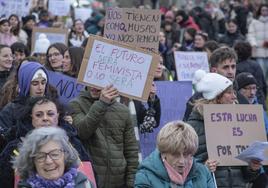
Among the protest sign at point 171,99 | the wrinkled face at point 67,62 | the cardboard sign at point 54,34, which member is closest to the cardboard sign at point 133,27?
the wrinkled face at point 67,62

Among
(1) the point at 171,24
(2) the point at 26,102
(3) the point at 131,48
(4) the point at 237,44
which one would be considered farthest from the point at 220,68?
(1) the point at 171,24

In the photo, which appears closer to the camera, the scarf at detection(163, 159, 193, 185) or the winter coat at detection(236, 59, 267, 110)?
the scarf at detection(163, 159, 193, 185)

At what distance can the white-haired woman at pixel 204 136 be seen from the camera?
679 centimetres

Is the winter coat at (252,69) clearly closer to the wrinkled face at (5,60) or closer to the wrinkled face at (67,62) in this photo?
the wrinkled face at (67,62)

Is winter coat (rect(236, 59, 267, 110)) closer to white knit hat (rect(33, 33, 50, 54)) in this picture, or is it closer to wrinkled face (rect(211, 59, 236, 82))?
white knit hat (rect(33, 33, 50, 54))

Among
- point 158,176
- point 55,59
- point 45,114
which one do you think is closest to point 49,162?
point 158,176

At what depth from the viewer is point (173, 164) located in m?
5.59

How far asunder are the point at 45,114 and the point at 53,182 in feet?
3.32

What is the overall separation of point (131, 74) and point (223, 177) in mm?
1349

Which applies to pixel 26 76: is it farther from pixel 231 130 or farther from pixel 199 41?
pixel 199 41

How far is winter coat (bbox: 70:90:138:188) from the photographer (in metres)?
7.27

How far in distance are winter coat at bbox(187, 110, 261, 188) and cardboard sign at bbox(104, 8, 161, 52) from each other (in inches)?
80.8

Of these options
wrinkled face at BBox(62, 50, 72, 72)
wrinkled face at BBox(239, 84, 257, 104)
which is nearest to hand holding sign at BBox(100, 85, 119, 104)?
wrinkled face at BBox(239, 84, 257, 104)

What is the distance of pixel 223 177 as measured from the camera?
6.81 metres
